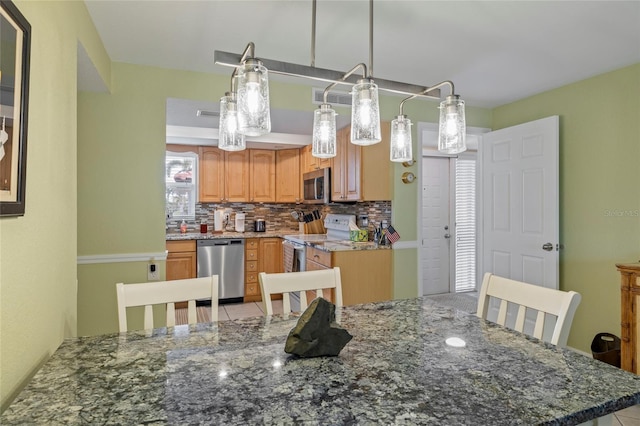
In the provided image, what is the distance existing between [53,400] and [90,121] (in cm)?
237

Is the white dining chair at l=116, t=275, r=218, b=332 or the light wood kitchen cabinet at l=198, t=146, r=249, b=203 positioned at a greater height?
the light wood kitchen cabinet at l=198, t=146, r=249, b=203

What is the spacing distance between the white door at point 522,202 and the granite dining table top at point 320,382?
7.40ft

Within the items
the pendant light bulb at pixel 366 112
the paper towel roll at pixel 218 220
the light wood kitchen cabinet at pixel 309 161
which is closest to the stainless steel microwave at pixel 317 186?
the light wood kitchen cabinet at pixel 309 161

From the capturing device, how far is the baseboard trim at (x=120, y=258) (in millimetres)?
2668

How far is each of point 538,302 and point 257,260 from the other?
3972 mm

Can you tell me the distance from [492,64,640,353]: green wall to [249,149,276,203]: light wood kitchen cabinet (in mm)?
3595

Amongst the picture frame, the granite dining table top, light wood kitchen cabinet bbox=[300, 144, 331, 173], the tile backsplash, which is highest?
light wood kitchen cabinet bbox=[300, 144, 331, 173]

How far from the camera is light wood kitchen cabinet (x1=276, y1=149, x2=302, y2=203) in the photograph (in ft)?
18.4

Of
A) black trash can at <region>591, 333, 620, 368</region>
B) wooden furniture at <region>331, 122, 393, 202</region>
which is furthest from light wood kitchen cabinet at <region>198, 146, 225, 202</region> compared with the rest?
black trash can at <region>591, 333, 620, 368</region>

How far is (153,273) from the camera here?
287 centimetres

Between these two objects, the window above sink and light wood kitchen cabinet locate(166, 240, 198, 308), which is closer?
light wood kitchen cabinet locate(166, 240, 198, 308)

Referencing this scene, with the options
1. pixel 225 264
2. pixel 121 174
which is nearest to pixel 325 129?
pixel 121 174

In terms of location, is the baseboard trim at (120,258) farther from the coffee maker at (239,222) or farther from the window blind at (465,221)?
the window blind at (465,221)

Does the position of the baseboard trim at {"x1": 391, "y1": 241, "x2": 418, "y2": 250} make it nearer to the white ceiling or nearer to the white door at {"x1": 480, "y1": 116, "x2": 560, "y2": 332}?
the white door at {"x1": 480, "y1": 116, "x2": 560, "y2": 332}
